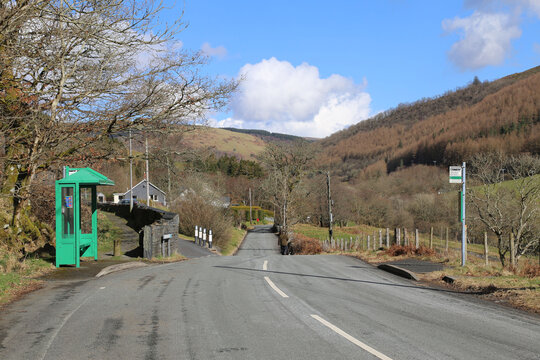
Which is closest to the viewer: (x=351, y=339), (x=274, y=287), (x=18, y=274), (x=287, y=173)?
(x=351, y=339)

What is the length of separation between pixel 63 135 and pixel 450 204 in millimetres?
61101

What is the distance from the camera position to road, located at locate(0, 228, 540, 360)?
18.3ft

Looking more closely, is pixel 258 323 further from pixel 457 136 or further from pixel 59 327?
pixel 457 136

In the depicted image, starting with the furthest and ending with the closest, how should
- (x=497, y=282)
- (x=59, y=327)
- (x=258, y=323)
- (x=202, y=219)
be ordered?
(x=202, y=219), (x=497, y=282), (x=258, y=323), (x=59, y=327)

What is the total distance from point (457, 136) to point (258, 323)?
144373 millimetres

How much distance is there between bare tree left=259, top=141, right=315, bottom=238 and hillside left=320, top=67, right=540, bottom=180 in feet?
96.1

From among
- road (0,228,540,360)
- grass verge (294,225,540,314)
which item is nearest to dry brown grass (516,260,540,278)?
grass verge (294,225,540,314)

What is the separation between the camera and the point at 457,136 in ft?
458

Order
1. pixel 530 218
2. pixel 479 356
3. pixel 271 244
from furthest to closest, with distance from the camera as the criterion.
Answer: pixel 271 244 → pixel 530 218 → pixel 479 356

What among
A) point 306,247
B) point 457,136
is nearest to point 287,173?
point 306,247

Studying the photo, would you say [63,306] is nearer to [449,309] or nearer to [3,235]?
[449,309]

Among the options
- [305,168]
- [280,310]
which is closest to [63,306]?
[280,310]

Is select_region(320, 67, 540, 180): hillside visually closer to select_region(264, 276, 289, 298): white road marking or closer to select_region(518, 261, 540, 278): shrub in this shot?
select_region(518, 261, 540, 278): shrub

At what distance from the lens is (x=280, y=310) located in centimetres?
805
